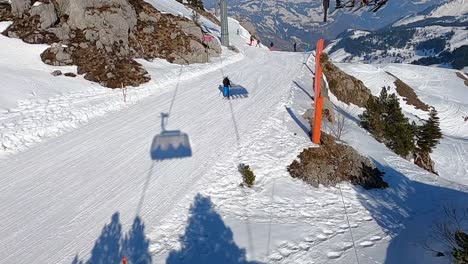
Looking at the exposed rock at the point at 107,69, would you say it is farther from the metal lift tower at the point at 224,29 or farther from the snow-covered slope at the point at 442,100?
the snow-covered slope at the point at 442,100

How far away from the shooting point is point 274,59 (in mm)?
41844

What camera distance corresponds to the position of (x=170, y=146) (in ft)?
53.4

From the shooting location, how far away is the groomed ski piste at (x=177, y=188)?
10062mm

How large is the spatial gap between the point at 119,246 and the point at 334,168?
1051 cm

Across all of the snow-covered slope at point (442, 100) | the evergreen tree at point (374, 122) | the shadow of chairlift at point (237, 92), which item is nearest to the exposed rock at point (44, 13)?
the shadow of chairlift at point (237, 92)

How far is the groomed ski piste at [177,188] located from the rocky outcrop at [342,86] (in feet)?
58.3

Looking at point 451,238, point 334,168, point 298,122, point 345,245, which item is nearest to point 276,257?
point 345,245

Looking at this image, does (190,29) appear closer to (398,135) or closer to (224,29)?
(224,29)

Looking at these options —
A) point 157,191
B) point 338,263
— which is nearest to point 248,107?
point 157,191

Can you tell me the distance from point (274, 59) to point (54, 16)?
2375 cm

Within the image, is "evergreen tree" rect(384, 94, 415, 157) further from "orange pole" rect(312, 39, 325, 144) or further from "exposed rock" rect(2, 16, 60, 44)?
"exposed rock" rect(2, 16, 60, 44)

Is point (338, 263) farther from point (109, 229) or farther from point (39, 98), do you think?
point (39, 98)

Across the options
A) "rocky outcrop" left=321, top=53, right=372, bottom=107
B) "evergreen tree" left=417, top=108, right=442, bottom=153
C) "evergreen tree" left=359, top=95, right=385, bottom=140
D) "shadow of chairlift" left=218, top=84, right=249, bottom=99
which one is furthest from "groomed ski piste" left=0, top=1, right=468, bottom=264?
"evergreen tree" left=417, top=108, right=442, bottom=153

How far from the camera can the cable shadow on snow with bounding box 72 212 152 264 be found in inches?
359
